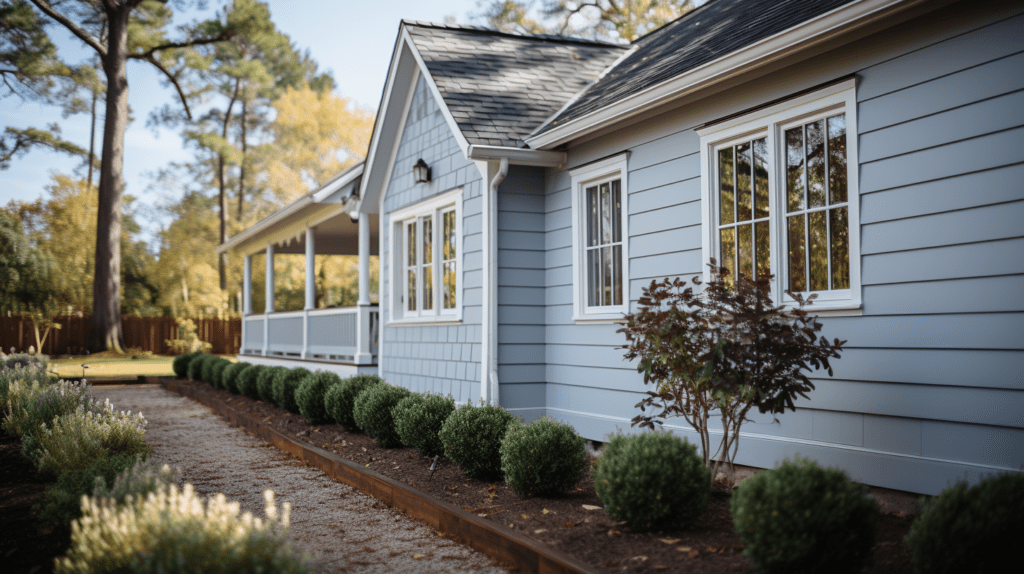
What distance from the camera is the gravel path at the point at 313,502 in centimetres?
436

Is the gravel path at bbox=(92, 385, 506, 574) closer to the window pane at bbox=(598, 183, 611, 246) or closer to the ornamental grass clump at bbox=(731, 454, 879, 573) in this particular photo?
the ornamental grass clump at bbox=(731, 454, 879, 573)

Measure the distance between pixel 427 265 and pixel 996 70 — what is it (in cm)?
700

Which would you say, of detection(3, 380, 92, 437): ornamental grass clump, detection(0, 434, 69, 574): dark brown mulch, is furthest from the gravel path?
detection(0, 434, 69, 574): dark brown mulch

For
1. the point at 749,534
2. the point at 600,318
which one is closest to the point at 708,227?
the point at 600,318

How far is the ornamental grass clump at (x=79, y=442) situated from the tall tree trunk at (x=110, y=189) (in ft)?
70.3

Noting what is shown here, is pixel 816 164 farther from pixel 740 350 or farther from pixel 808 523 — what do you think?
pixel 808 523

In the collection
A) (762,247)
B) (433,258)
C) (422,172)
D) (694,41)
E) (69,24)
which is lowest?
(762,247)

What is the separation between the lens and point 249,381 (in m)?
12.5

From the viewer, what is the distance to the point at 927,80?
471 cm

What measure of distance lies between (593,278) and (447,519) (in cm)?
360

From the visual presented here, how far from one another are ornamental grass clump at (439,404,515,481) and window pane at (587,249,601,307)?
2.20 metres

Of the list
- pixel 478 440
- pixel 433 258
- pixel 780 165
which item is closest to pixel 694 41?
pixel 780 165

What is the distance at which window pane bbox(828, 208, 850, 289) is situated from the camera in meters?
5.22

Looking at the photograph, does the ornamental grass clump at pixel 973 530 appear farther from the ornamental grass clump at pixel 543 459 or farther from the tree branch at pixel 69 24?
the tree branch at pixel 69 24
